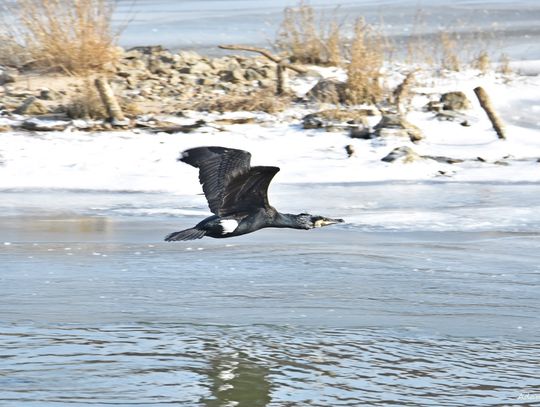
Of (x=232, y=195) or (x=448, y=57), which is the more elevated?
(x=448, y=57)

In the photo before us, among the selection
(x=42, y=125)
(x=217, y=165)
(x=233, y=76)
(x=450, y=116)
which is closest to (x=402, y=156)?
(x=450, y=116)

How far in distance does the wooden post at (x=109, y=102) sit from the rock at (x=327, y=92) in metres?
2.26

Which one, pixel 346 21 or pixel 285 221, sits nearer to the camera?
pixel 285 221

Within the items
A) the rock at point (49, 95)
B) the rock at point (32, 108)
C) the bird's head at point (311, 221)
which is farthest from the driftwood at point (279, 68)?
the bird's head at point (311, 221)

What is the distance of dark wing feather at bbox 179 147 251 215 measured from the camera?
6547 millimetres

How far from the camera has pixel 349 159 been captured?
11984 mm

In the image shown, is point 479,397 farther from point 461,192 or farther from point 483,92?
point 483,92

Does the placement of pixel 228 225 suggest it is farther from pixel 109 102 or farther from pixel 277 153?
pixel 109 102

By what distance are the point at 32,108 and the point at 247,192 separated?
6.46 m

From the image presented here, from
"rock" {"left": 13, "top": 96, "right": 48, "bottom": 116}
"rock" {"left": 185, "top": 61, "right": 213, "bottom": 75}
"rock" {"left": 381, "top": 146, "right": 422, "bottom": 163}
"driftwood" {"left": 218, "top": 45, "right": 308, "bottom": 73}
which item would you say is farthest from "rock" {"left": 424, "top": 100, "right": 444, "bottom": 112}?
"rock" {"left": 13, "top": 96, "right": 48, "bottom": 116}

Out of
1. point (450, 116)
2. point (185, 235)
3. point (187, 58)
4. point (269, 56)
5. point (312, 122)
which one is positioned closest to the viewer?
point (185, 235)

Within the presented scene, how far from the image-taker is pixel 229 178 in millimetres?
6754

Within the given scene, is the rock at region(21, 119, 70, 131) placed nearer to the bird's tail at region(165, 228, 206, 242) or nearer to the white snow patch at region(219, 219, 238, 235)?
the white snow patch at region(219, 219, 238, 235)

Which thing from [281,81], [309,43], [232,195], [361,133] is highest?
[309,43]
